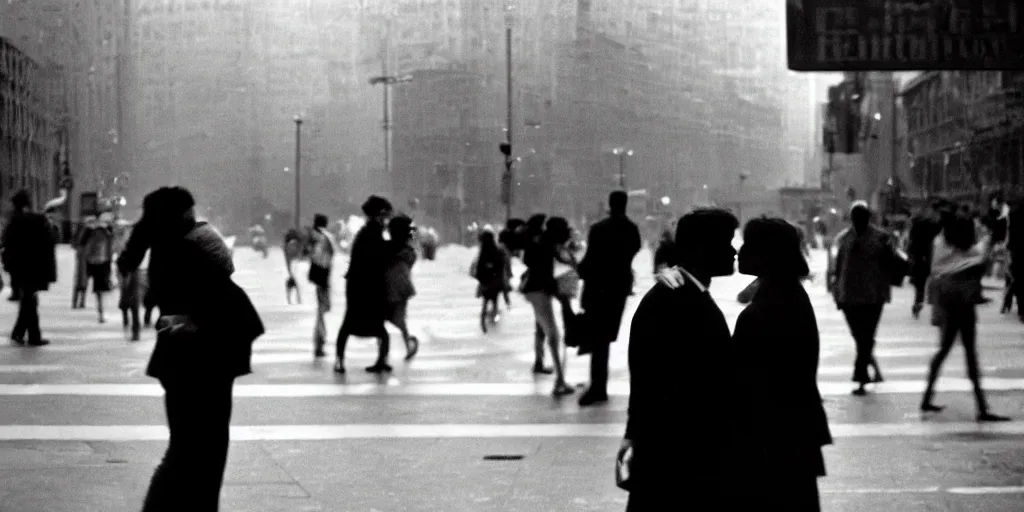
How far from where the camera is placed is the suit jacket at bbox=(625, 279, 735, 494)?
4.13m

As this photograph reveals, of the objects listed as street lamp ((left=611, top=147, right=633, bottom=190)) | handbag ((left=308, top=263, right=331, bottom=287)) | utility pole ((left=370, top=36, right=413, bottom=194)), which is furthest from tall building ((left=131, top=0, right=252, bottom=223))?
handbag ((left=308, top=263, right=331, bottom=287))

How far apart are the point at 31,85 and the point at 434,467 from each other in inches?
789

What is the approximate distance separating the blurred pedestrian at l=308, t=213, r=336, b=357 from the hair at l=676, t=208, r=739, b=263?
9.98 meters

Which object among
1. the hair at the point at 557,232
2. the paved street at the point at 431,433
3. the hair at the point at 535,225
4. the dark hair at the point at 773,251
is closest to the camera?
the dark hair at the point at 773,251

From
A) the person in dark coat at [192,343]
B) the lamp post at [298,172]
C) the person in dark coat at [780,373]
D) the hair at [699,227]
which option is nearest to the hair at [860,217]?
the person in dark coat at [192,343]

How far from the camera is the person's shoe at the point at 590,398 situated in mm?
10469

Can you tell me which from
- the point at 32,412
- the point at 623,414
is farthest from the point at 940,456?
the point at 32,412

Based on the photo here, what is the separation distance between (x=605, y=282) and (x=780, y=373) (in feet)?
20.0

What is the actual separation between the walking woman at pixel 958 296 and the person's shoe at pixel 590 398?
2.16m

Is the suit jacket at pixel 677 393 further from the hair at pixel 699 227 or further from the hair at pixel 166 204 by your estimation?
the hair at pixel 166 204

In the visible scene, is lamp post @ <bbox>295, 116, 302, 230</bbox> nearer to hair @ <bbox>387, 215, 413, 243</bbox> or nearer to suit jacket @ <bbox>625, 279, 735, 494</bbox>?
hair @ <bbox>387, 215, 413, 243</bbox>

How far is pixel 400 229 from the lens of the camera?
13.5 meters

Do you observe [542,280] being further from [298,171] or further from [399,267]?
[298,171]

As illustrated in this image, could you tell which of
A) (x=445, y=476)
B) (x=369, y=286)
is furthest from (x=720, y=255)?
(x=369, y=286)
